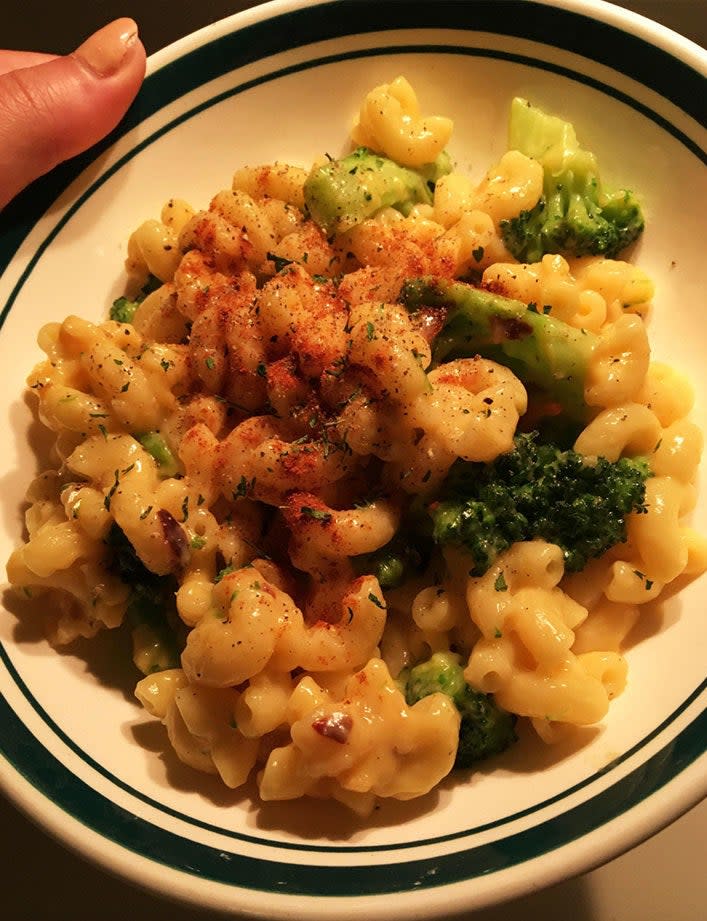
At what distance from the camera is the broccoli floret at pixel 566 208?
78.4 inches

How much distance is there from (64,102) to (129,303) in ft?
1.57

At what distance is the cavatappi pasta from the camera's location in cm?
154

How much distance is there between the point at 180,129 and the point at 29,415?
82 cm

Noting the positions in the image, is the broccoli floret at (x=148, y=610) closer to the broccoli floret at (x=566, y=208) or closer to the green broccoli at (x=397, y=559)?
the green broccoli at (x=397, y=559)

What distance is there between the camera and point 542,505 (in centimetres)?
162

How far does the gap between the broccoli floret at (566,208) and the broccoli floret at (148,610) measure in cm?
105

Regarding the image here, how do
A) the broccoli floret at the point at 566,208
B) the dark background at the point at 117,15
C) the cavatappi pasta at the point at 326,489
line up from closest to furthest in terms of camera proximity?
the cavatappi pasta at the point at 326,489
the broccoli floret at the point at 566,208
the dark background at the point at 117,15

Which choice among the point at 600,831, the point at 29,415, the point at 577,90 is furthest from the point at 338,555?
the point at 577,90

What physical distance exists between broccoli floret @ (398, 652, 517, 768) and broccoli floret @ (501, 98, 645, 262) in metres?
0.95

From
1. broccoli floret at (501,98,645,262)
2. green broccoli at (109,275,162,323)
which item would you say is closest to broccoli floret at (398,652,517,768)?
broccoli floret at (501,98,645,262)

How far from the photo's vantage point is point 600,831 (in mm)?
1277

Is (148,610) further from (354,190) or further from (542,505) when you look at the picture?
(354,190)

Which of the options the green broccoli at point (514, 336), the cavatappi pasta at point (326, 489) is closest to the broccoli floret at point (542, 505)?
the cavatappi pasta at point (326, 489)

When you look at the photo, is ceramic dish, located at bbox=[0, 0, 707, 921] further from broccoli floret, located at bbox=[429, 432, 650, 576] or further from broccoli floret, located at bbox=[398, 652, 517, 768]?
broccoli floret, located at bbox=[429, 432, 650, 576]
